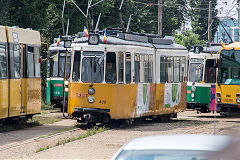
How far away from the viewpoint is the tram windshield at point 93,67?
17.6 metres

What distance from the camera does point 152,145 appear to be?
3920 mm

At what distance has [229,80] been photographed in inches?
921

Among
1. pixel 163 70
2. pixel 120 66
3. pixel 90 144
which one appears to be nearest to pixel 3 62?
pixel 120 66

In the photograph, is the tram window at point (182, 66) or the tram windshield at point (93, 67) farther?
the tram window at point (182, 66)

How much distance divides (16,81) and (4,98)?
92 cm

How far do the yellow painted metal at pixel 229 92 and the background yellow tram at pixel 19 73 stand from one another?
310 inches

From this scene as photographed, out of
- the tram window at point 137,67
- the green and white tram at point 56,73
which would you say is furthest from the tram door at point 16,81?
the green and white tram at point 56,73

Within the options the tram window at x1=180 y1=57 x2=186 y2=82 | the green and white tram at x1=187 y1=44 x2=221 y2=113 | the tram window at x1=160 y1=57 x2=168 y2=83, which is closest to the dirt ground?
the tram window at x1=160 y1=57 x2=168 y2=83

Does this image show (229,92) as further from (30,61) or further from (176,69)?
(30,61)

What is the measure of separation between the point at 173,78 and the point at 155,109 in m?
1.85

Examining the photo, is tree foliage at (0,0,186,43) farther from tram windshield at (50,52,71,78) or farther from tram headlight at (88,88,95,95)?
tram headlight at (88,88,95,95)

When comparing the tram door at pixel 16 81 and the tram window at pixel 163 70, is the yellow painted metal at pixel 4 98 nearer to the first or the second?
the tram door at pixel 16 81

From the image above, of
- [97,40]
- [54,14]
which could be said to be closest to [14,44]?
[97,40]

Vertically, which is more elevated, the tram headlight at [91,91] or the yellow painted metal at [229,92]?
the tram headlight at [91,91]
